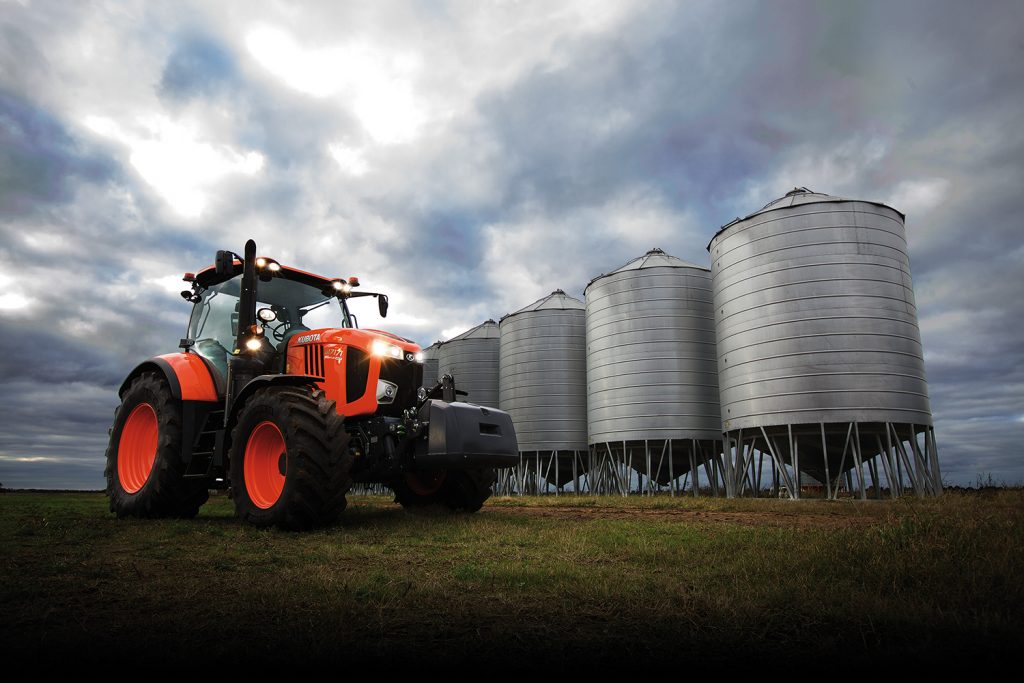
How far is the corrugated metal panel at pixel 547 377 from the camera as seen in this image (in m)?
28.1

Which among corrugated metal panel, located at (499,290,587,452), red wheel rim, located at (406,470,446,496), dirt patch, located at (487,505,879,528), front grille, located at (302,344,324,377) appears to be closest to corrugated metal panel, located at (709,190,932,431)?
dirt patch, located at (487,505,879,528)

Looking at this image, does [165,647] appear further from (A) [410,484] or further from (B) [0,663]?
(A) [410,484]

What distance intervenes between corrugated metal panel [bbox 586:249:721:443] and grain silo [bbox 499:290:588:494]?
3829mm

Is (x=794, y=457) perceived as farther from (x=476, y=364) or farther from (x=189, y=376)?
(x=476, y=364)

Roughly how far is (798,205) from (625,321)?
7.86 m

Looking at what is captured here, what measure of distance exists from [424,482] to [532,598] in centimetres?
607

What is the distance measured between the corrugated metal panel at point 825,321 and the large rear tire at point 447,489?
36.5 ft

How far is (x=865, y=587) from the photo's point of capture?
141 inches

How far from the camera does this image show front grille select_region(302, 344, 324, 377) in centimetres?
765

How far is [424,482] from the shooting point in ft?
30.3

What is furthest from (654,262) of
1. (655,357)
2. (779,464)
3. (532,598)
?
(532,598)

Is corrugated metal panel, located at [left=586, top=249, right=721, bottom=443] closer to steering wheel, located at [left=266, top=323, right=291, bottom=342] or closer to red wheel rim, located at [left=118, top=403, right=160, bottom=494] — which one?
steering wheel, located at [left=266, top=323, right=291, bottom=342]

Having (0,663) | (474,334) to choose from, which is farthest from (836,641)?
(474,334)

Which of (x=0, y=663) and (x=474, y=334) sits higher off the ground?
(x=474, y=334)
